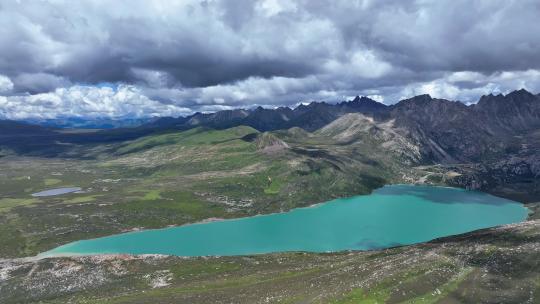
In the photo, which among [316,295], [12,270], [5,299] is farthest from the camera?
[12,270]

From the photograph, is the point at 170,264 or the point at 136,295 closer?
the point at 136,295

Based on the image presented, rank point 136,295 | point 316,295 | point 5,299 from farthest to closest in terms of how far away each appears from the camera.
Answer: point 5,299 → point 136,295 → point 316,295

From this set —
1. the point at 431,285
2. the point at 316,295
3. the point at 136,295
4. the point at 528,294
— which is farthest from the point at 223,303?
the point at 528,294

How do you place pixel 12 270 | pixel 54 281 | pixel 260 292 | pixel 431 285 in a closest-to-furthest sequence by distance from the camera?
pixel 431 285 < pixel 260 292 < pixel 54 281 < pixel 12 270

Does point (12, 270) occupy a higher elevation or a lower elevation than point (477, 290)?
lower

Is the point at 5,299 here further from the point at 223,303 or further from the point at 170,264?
the point at 223,303

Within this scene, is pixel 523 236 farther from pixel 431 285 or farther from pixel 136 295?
pixel 136 295

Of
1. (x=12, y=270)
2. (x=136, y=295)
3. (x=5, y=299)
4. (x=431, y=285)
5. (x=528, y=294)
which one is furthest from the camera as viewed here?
(x=12, y=270)

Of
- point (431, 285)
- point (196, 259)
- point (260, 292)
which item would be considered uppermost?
point (431, 285)

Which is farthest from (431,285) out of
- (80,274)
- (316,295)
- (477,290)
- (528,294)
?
(80,274)
